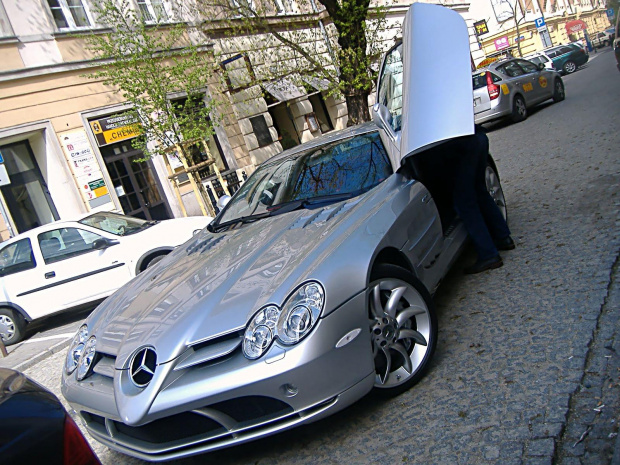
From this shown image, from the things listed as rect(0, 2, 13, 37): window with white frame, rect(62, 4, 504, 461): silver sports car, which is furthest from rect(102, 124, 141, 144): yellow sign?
rect(62, 4, 504, 461): silver sports car

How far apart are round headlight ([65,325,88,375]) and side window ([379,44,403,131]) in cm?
251

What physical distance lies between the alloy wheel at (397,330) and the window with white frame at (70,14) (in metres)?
14.2

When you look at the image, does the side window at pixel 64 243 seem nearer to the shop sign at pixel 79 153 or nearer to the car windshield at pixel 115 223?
the car windshield at pixel 115 223

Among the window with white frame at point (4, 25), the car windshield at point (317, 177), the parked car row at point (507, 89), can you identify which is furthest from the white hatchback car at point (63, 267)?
the parked car row at point (507, 89)

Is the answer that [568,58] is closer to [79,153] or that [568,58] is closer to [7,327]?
[79,153]

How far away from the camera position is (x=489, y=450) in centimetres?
251

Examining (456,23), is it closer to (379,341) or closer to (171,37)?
(379,341)

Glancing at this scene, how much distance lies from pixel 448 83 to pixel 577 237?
6.41 feet

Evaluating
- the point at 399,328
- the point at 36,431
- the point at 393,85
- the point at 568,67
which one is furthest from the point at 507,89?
the point at 568,67

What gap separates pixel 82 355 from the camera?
3381 mm

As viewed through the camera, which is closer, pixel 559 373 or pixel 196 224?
pixel 559 373

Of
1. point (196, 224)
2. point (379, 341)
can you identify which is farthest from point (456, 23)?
point (196, 224)

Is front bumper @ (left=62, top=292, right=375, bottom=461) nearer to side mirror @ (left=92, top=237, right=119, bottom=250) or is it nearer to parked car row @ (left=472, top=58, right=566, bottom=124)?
side mirror @ (left=92, top=237, right=119, bottom=250)

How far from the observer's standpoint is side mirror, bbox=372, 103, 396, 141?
4.20m
